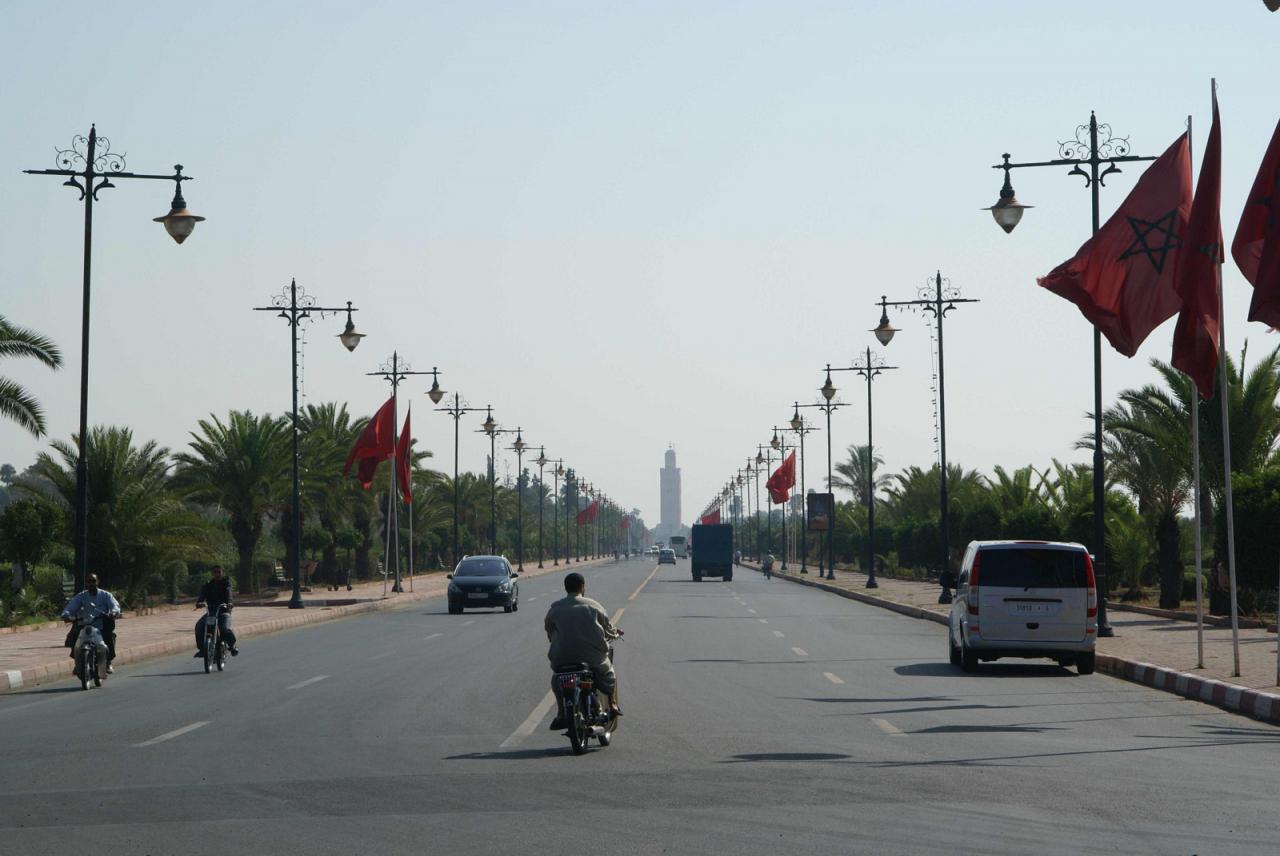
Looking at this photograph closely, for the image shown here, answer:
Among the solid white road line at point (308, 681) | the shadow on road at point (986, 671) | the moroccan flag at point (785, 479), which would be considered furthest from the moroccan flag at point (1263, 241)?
the moroccan flag at point (785, 479)

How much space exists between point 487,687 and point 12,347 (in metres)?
20.0

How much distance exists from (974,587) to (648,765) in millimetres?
10998

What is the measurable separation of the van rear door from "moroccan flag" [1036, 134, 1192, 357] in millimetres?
3478

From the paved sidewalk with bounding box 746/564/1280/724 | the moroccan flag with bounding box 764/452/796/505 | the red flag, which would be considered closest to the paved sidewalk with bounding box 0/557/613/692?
the paved sidewalk with bounding box 746/564/1280/724

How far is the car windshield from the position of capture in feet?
150

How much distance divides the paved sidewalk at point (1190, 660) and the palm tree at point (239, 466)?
25416 mm

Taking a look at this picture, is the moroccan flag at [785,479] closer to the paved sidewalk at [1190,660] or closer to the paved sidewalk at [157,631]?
the paved sidewalk at [157,631]

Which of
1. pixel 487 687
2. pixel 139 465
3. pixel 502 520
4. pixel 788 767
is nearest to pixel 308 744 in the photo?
pixel 788 767

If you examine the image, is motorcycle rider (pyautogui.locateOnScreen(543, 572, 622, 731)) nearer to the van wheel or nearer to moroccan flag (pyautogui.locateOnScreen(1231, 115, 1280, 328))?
moroccan flag (pyautogui.locateOnScreen(1231, 115, 1280, 328))

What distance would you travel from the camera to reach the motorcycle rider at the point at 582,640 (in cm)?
1382

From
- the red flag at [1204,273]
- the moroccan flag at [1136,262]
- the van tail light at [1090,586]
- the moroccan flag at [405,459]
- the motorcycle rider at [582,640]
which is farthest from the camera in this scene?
the moroccan flag at [405,459]

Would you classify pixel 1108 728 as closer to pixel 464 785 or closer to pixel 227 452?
pixel 464 785

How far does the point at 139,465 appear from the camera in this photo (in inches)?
1747

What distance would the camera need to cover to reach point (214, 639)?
2431 centimetres
